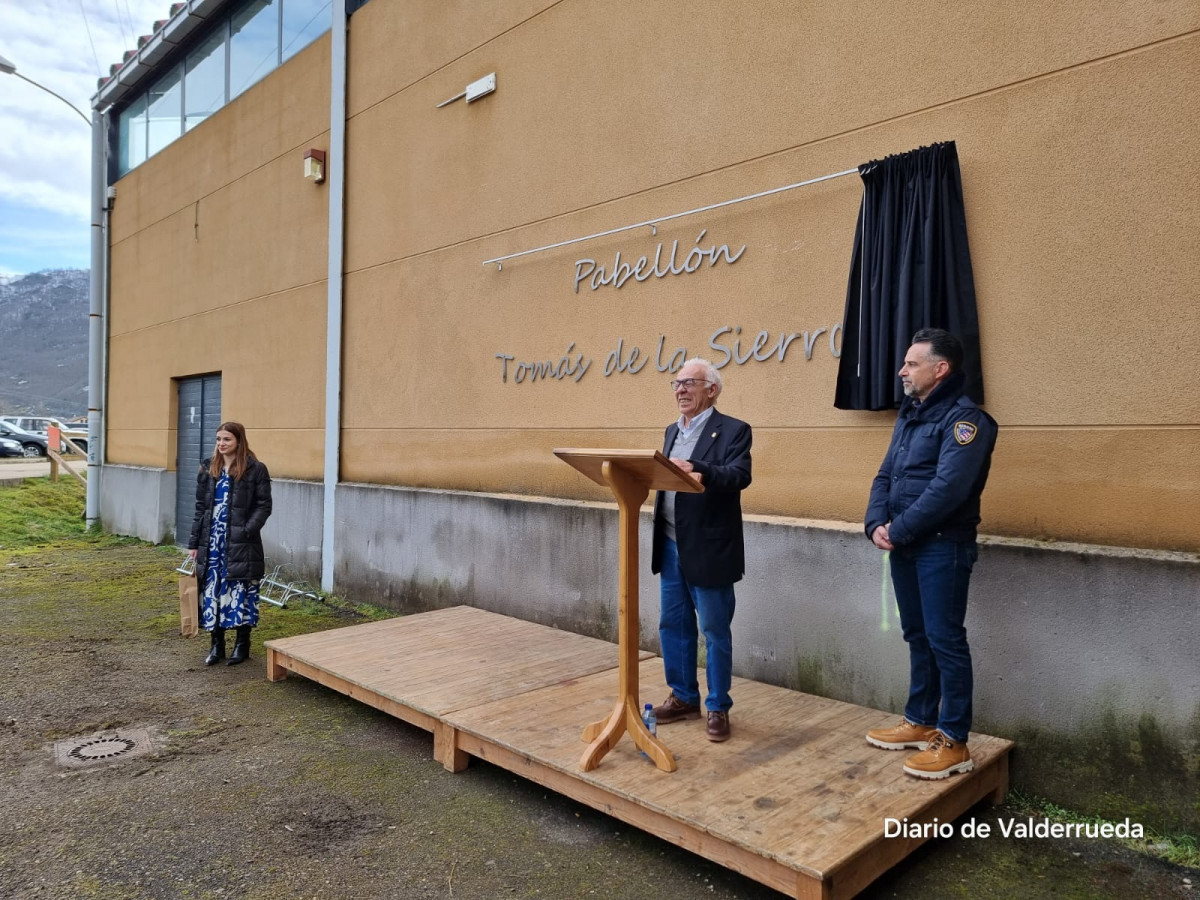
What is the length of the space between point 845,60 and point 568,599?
12.1 feet

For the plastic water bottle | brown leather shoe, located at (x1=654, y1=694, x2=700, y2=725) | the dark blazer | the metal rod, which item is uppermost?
the metal rod

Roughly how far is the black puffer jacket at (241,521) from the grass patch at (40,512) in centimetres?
792

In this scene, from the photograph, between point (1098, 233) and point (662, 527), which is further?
point (662, 527)

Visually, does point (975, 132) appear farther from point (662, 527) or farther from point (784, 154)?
point (662, 527)

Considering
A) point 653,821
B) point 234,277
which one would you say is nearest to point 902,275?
point 653,821

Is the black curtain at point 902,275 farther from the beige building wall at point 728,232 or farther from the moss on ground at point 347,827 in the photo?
the moss on ground at point 347,827

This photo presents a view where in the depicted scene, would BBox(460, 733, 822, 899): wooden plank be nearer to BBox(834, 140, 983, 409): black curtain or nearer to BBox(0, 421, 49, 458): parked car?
BBox(834, 140, 983, 409): black curtain

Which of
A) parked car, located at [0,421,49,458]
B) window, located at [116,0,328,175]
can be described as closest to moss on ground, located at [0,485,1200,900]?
window, located at [116,0,328,175]

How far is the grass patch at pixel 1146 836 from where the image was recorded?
3.01 m

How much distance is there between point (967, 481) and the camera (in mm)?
2998

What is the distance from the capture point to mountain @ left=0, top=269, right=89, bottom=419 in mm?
93769

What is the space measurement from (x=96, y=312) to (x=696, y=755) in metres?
13.5

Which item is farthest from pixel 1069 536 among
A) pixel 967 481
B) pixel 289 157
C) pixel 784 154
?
pixel 289 157

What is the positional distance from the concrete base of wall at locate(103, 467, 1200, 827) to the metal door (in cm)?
542
